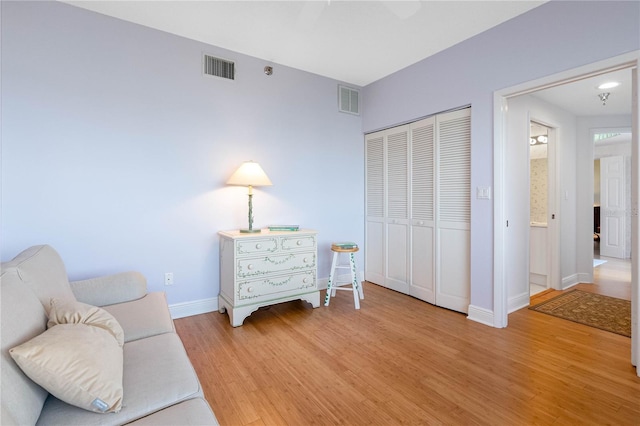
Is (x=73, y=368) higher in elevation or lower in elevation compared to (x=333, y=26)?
lower

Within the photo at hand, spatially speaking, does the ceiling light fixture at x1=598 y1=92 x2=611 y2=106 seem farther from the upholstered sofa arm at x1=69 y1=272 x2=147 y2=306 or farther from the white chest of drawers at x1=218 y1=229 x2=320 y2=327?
the upholstered sofa arm at x1=69 y1=272 x2=147 y2=306

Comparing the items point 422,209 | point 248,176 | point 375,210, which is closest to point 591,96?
point 422,209

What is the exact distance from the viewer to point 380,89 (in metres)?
3.81

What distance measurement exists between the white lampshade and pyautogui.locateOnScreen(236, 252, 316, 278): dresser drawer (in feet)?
2.33

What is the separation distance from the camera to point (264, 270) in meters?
2.87

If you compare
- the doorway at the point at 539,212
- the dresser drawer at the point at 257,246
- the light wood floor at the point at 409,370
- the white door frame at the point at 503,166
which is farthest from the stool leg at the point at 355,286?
the doorway at the point at 539,212

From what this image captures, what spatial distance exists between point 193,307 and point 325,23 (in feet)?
9.39

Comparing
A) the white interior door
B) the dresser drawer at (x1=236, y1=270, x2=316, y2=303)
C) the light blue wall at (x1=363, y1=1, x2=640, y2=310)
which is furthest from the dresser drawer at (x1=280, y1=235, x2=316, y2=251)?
the white interior door

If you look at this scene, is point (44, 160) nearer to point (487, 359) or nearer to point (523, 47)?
point (487, 359)

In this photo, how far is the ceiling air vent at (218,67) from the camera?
2995mm

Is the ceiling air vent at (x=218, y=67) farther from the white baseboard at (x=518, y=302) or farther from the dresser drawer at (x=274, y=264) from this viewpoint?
the white baseboard at (x=518, y=302)

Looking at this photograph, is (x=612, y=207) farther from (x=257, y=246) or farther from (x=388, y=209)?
(x=257, y=246)

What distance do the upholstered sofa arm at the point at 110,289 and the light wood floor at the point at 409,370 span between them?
595 millimetres

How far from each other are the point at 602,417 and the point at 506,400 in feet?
1.42
